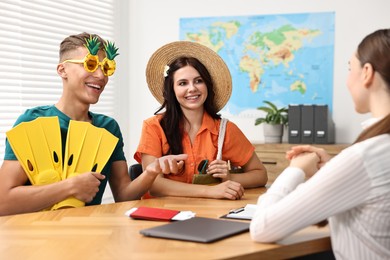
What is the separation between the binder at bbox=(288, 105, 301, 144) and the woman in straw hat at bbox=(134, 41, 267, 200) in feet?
6.29

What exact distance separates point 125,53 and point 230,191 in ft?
12.4

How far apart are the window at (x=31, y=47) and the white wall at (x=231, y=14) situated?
728 mm

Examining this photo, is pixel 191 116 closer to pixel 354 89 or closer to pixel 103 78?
pixel 103 78

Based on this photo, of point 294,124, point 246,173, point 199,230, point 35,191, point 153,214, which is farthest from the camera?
point 294,124

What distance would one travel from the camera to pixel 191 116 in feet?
10.8

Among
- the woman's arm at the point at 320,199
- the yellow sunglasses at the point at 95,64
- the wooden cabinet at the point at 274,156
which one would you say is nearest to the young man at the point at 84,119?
the yellow sunglasses at the point at 95,64

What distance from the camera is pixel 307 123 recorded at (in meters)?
5.20

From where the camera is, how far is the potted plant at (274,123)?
17.5 ft

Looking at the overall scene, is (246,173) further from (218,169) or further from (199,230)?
(199,230)

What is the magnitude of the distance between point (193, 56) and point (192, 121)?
1.29 ft

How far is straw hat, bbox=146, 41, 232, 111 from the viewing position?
133 inches

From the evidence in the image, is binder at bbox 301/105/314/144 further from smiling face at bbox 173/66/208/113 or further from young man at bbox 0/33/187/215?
young man at bbox 0/33/187/215

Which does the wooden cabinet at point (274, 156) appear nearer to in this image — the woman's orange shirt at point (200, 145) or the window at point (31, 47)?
the woman's orange shirt at point (200, 145)

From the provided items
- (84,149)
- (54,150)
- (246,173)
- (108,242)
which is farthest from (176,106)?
(108,242)
